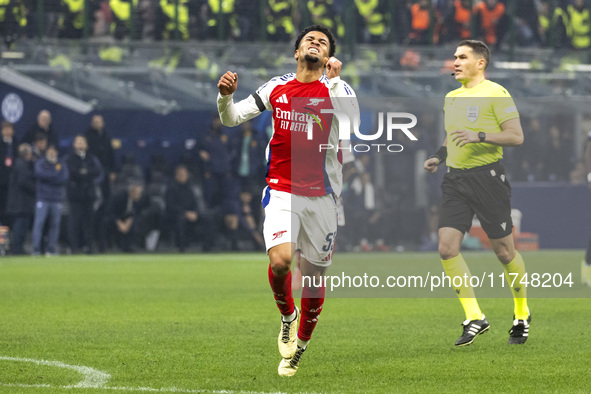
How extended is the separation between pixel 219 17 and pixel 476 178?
1605 cm

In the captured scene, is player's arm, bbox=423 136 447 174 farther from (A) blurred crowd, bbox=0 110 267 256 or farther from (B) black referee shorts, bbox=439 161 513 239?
(A) blurred crowd, bbox=0 110 267 256

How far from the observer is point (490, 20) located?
84.5 feet

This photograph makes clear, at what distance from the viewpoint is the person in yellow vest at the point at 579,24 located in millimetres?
26312

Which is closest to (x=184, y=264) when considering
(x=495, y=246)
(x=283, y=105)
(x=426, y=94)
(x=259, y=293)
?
(x=259, y=293)

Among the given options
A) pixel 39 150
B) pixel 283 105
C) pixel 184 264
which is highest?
pixel 283 105

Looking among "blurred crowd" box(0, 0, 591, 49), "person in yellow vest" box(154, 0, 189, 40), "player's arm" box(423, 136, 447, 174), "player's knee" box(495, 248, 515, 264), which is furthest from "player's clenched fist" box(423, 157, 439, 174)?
"person in yellow vest" box(154, 0, 189, 40)

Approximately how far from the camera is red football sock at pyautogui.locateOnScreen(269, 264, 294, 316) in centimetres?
682

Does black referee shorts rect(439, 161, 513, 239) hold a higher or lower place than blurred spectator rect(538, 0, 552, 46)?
Result: lower

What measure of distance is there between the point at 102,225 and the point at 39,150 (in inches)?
68.7

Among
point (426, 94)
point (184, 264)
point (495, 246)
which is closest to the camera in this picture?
point (495, 246)

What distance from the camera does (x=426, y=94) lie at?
22.2 metres

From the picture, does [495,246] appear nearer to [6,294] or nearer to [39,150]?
[6,294]

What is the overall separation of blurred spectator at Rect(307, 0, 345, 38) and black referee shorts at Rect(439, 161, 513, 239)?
51.8ft

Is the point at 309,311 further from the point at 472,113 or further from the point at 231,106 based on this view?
the point at 472,113
